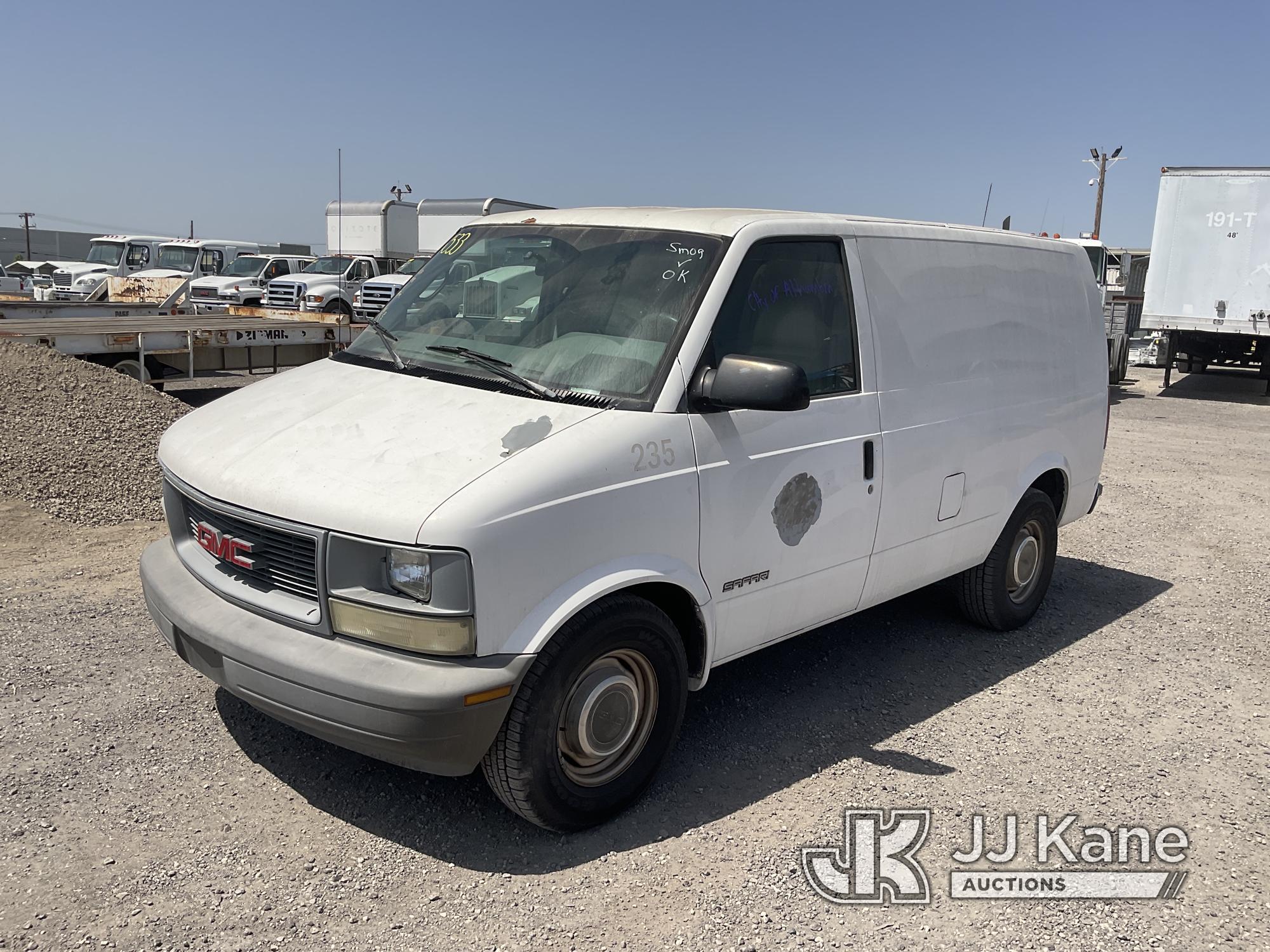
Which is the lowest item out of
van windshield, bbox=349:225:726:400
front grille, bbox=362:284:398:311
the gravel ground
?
the gravel ground

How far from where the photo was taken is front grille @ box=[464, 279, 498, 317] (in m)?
4.16

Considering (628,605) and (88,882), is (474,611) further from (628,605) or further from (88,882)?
(88,882)

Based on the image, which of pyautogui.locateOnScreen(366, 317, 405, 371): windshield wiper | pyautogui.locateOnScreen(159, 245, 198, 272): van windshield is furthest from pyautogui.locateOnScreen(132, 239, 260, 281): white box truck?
pyautogui.locateOnScreen(366, 317, 405, 371): windshield wiper

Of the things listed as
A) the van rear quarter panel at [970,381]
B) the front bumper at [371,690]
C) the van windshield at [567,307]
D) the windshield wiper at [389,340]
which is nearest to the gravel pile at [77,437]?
the windshield wiper at [389,340]

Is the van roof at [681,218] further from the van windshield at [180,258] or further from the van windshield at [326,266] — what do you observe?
the van windshield at [180,258]

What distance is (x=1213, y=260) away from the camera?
18359mm

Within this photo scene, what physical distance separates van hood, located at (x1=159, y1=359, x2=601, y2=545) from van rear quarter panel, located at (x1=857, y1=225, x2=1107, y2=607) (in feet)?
5.58

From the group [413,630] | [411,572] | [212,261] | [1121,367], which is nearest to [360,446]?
[411,572]

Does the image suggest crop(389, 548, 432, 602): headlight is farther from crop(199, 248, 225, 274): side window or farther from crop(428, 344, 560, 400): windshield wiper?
crop(199, 248, 225, 274): side window

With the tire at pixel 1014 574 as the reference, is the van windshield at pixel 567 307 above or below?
above

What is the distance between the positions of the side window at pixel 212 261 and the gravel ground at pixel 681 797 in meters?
22.8

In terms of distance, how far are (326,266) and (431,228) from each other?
3.65 m

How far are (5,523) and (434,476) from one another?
5001 mm

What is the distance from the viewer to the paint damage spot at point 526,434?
3.22 meters
